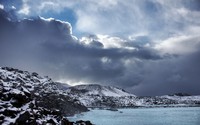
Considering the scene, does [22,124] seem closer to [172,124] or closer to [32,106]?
[32,106]

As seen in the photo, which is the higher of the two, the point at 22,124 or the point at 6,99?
the point at 6,99

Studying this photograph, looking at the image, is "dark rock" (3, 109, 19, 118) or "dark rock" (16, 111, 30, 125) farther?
"dark rock" (3, 109, 19, 118)

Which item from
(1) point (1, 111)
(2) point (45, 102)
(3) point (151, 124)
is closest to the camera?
(1) point (1, 111)

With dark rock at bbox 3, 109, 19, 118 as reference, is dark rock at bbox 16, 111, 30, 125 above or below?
below

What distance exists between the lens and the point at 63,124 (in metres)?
62.5

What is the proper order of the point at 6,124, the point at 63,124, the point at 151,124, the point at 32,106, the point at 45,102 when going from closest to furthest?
the point at 6,124 < the point at 32,106 < the point at 63,124 < the point at 151,124 < the point at 45,102

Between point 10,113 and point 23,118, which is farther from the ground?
point 10,113

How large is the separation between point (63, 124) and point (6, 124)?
70.0ft

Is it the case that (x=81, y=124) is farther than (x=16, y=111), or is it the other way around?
(x=81, y=124)

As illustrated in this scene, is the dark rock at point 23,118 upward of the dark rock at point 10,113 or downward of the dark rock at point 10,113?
downward

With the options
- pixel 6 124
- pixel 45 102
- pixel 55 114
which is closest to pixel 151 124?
pixel 45 102

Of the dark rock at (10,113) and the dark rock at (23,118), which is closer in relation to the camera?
the dark rock at (23,118)

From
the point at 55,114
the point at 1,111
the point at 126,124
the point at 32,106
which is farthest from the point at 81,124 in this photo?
the point at 126,124

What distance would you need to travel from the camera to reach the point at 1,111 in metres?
45.6
